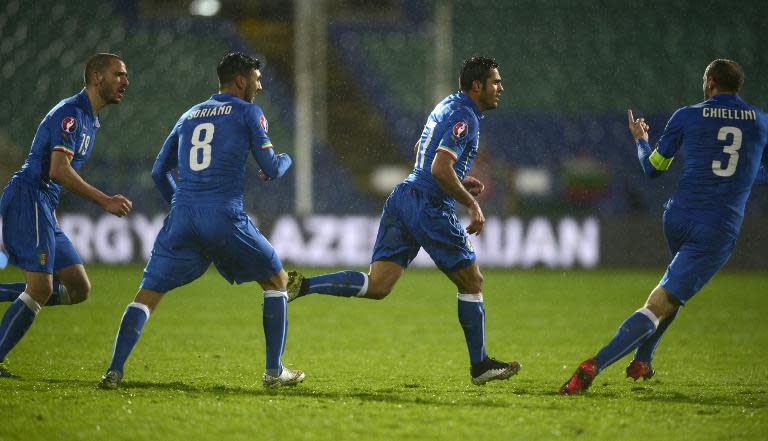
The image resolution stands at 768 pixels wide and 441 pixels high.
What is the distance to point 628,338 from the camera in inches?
234

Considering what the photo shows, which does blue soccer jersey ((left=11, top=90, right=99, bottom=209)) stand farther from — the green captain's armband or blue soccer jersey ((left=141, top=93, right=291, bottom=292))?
the green captain's armband

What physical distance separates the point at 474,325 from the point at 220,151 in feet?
6.28

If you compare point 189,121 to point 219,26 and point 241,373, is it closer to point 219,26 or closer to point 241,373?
point 241,373

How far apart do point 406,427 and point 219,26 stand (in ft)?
82.0

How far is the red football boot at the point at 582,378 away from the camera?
589cm

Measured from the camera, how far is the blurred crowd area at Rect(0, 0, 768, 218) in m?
25.6

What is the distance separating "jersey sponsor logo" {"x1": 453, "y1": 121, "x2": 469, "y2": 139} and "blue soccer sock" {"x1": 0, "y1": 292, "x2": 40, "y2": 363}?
2908 mm

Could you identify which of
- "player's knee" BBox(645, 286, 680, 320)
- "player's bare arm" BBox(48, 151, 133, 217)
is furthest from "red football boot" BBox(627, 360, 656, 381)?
"player's bare arm" BBox(48, 151, 133, 217)

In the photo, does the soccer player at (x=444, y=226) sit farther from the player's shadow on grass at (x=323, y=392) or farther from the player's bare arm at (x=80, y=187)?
the player's bare arm at (x=80, y=187)

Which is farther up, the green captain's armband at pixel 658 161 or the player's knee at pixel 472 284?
the green captain's armband at pixel 658 161

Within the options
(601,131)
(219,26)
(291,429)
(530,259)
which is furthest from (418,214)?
(219,26)

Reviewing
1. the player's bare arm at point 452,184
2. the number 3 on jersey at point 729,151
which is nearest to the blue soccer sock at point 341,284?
the player's bare arm at point 452,184

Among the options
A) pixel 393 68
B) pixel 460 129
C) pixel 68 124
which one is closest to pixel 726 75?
pixel 460 129

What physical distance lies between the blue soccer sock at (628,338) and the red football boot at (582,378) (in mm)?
45
